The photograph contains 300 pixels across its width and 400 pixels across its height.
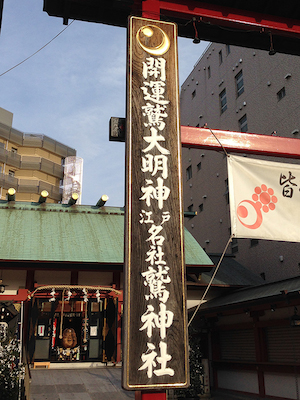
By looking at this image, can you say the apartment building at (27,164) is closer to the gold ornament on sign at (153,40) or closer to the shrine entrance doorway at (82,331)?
the shrine entrance doorway at (82,331)

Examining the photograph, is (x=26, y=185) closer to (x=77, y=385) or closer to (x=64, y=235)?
(x=64, y=235)

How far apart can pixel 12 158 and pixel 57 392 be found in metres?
42.9

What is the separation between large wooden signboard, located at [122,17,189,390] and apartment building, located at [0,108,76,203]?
46319mm

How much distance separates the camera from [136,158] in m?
5.59

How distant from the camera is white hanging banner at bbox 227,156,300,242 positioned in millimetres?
6516

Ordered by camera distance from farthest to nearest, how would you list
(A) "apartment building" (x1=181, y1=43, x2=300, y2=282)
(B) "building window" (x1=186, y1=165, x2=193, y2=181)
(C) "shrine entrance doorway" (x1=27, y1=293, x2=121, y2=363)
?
(B) "building window" (x1=186, y1=165, x2=193, y2=181) → (A) "apartment building" (x1=181, y1=43, x2=300, y2=282) → (C) "shrine entrance doorway" (x1=27, y1=293, x2=121, y2=363)

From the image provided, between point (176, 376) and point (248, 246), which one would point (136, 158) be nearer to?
point (176, 376)

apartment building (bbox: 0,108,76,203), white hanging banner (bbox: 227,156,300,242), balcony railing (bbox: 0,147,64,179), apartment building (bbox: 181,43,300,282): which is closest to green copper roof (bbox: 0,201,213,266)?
apartment building (bbox: 181,43,300,282)

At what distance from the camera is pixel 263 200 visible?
6789 millimetres

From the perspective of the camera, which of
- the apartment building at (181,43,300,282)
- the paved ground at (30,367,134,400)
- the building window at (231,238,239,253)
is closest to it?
the paved ground at (30,367,134,400)

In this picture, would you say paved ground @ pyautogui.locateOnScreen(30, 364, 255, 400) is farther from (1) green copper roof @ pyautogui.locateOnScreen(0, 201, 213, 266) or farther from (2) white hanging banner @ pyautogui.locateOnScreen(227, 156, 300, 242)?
(2) white hanging banner @ pyautogui.locateOnScreen(227, 156, 300, 242)

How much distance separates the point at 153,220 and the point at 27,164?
49.4 m

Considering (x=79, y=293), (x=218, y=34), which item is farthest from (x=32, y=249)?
(x=218, y=34)

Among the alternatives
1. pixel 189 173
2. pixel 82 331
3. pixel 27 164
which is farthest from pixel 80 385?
pixel 27 164
